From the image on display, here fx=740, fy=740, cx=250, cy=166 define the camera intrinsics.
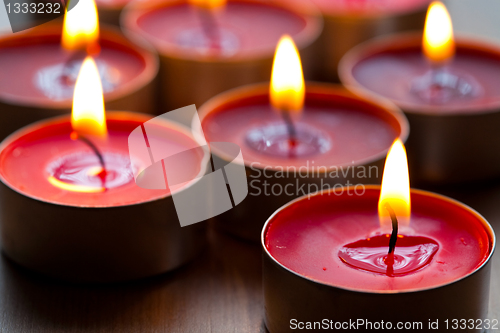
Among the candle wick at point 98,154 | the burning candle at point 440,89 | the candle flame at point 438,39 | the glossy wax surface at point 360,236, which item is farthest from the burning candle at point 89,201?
the candle flame at point 438,39

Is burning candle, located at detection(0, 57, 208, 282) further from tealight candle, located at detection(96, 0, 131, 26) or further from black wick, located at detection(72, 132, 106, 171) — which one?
tealight candle, located at detection(96, 0, 131, 26)

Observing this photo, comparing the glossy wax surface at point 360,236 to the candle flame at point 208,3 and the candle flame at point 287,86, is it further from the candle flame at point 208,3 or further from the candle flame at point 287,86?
the candle flame at point 208,3

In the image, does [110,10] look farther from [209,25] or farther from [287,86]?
[287,86]

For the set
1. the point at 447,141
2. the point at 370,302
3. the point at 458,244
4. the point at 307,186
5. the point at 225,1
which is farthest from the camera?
the point at 225,1

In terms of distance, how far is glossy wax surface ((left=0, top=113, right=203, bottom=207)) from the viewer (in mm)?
869

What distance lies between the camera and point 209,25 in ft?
4.45

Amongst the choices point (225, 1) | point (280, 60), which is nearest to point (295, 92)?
point (280, 60)

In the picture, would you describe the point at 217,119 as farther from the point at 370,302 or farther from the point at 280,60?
the point at 370,302

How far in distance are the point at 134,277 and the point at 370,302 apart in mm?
306

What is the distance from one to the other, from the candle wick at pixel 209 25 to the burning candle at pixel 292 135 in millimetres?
212

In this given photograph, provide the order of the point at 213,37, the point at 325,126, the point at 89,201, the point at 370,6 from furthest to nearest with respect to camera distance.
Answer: the point at 370,6
the point at 213,37
the point at 325,126
the point at 89,201

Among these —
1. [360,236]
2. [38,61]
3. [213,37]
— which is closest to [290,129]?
[360,236]

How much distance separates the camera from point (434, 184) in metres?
1.04

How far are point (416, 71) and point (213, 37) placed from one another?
1.18ft
